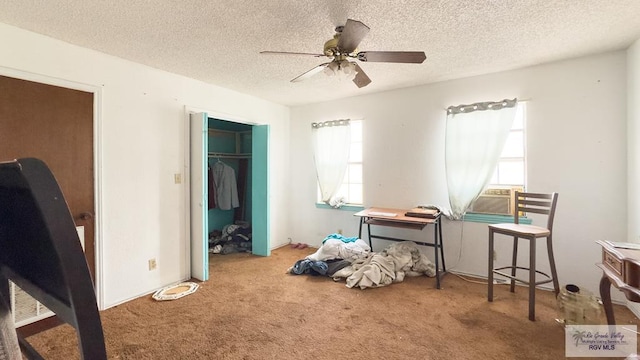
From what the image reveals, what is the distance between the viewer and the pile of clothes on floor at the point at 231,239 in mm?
4109

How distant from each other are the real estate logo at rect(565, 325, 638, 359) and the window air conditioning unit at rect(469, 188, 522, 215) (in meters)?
1.26

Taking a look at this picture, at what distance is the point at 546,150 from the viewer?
2.80m

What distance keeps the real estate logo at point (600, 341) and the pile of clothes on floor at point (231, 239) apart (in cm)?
363

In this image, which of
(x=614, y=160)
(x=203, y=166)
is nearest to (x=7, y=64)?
(x=203, y=166)

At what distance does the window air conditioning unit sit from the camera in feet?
9.99

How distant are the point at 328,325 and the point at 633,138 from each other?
120 inches

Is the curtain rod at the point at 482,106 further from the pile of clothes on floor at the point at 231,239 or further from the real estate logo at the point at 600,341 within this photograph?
the pile of clothes on floor at the point at 231,239

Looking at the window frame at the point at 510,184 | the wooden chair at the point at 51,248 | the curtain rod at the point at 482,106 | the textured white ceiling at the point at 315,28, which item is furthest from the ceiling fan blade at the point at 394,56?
the wooden chair at the point at 51,248

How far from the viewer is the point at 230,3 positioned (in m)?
1.76

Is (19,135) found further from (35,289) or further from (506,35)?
(506,35)

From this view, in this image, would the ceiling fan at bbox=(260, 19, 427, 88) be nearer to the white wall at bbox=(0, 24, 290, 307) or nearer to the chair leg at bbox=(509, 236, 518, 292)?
the white wall at bbox=(0, 24, 290, 307)

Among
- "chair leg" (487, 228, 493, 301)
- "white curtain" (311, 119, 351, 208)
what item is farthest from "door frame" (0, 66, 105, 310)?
"chair leg" (487, 228, 493, 301)

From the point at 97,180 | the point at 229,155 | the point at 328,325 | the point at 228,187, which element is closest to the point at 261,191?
the point at 228,187

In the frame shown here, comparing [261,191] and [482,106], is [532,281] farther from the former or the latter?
[261,191]
